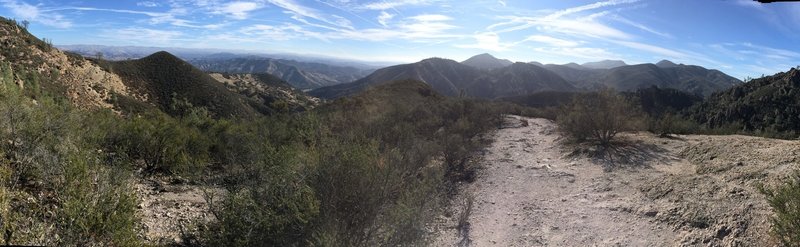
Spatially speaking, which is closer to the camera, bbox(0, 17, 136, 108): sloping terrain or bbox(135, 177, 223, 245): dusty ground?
bbox(135, 177, 223, 245): dusty ground

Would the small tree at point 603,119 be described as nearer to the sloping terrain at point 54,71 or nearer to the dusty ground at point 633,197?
the dusty ground at point 633,197

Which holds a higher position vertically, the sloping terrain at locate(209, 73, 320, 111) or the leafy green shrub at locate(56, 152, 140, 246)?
the leafy green shrub at locate(56, 152, 140, 246)

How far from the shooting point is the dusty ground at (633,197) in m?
11.6

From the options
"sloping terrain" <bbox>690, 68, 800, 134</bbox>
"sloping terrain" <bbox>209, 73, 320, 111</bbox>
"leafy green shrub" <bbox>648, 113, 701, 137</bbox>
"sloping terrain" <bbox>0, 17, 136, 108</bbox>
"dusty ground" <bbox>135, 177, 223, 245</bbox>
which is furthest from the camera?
"sloping terrain" <bbox>209, 73, 320, 111</bbox>

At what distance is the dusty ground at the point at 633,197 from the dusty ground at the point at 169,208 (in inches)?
270

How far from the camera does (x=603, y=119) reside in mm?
23500

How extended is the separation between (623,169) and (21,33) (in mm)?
76993

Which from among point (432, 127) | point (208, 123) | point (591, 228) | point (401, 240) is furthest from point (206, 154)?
point (432, 127)

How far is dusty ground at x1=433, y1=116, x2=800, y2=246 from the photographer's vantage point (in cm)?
1159

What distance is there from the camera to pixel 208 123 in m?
26.9

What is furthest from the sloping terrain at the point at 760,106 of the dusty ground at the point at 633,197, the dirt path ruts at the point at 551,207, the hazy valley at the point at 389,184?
the dirt path ruts at the point at 551,207

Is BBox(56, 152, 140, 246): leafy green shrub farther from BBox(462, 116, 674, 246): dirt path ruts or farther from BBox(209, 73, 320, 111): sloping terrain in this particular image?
BBox(209, 73, 320, 111): sloping terrain

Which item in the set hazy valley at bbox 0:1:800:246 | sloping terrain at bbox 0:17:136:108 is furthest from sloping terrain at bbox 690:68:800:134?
sloping terrain at bbox 0:17:136:108

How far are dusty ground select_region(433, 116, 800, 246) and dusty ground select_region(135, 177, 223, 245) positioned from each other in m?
6.85
